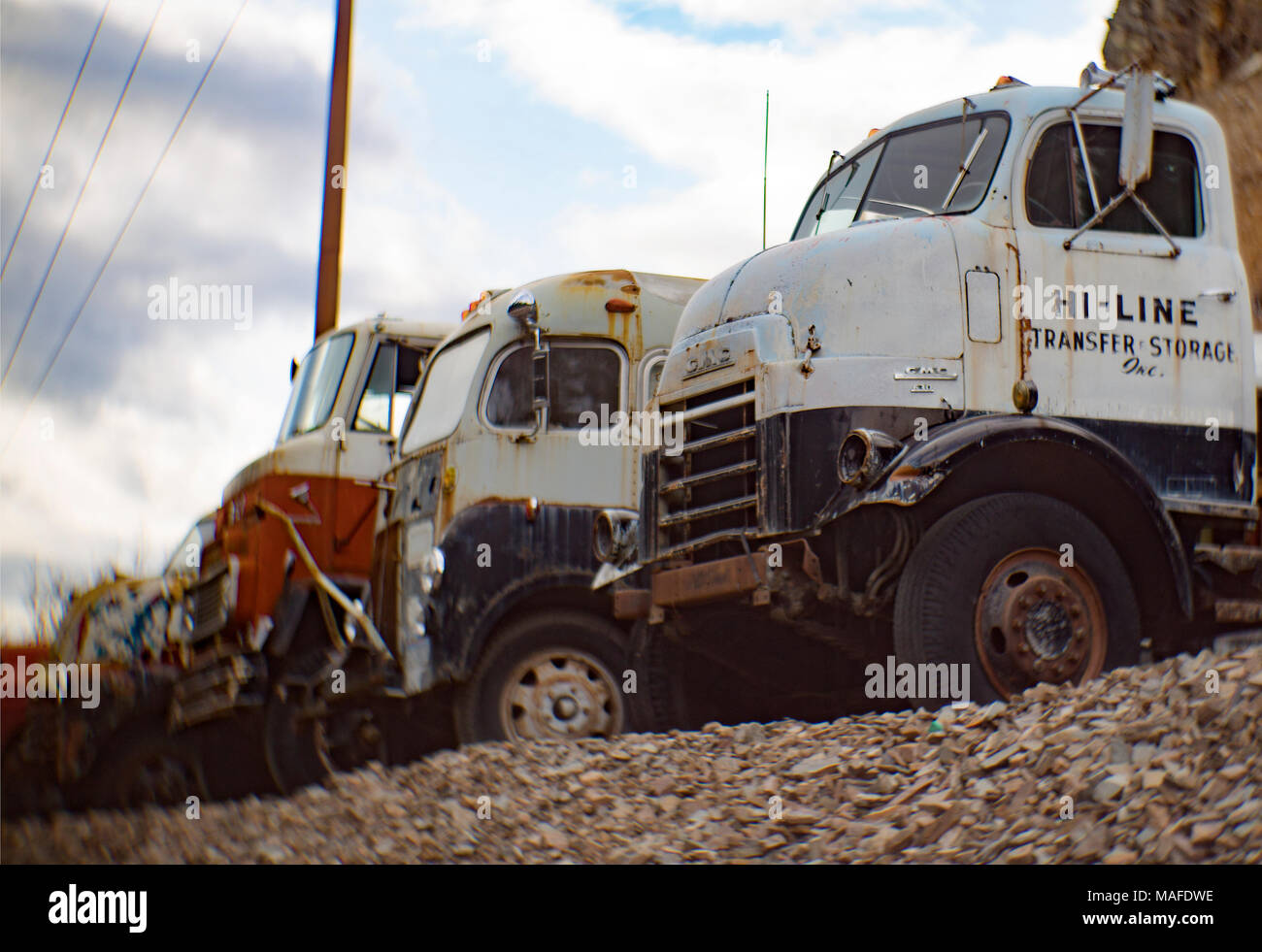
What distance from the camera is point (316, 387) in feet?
40.3

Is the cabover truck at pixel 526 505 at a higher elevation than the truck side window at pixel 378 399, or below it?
below

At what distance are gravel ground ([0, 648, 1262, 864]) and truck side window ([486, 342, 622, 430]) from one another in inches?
92.9

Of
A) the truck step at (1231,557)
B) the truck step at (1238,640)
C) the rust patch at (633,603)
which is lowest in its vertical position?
the truck step at (1238,640)

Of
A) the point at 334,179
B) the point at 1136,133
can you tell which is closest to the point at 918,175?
the point at 1136,133

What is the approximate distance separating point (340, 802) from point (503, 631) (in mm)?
1346

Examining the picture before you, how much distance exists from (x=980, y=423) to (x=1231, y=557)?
1558 mm

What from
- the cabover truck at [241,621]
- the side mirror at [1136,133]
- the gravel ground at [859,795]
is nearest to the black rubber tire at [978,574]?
the gravel ground at [859,795]

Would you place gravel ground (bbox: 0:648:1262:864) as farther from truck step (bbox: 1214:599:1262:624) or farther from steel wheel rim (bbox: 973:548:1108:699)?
truck step (bbox: 1214:599:1262:624)

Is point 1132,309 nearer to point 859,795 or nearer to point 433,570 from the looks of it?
point 859,795

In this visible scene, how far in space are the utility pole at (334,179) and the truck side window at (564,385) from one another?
19.8 feet

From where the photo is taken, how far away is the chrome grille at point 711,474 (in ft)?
24.9

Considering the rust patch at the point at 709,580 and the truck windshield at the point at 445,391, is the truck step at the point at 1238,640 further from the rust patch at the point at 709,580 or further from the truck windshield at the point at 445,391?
the truck windshield at the point at 445,391
